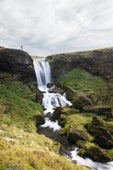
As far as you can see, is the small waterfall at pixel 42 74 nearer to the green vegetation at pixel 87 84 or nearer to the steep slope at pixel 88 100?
the steep slope at pixel 88 100

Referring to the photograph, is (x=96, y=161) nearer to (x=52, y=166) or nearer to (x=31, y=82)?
(x=52, y=166)

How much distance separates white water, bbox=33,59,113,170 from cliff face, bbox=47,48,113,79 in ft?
16.7

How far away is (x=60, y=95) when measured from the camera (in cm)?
6500

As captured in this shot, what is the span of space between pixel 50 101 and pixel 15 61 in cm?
1705

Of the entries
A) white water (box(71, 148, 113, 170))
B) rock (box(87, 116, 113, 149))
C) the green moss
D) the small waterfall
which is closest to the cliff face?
the small waterfall

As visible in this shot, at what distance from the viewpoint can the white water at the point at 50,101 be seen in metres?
28.9

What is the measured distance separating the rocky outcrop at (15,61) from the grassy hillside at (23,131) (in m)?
2.24

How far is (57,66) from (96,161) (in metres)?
59.8

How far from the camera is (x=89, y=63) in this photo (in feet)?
290

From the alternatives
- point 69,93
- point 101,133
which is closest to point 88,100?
point 69,93

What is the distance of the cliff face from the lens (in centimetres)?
8531

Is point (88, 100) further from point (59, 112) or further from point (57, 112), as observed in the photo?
point (57, 112)

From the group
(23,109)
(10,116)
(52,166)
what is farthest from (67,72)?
(52,166)

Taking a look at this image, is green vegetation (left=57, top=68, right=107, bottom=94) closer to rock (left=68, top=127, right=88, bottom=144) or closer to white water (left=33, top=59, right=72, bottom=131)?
white water (left=33, top=59, right=72, bottom=131)
